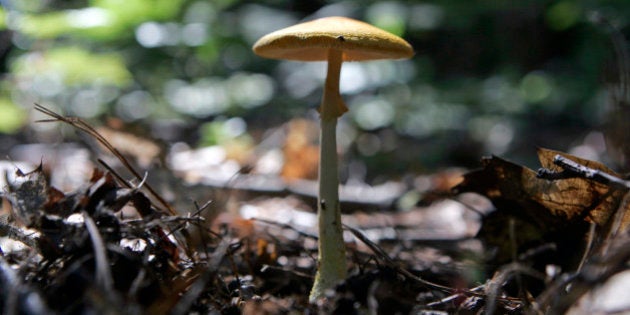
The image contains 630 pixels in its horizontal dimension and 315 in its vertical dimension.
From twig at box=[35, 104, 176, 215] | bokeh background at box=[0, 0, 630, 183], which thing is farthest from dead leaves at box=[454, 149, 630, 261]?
bokeh background at box=[0, 0, 630, 183]

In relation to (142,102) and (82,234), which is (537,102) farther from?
(82,234)

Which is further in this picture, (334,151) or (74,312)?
(334,151)

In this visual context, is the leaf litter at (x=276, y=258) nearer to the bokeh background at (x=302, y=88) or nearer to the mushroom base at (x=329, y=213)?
the mushroom base at (x=329, y=213)

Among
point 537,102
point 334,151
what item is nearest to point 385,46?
point 334,151

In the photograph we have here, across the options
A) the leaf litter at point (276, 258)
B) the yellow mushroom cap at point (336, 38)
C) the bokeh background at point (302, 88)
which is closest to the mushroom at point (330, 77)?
the yellow mushroom cap at point (336, 38)

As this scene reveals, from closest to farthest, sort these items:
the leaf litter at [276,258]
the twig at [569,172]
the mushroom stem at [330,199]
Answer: the leaf litter at [276,258] < the twig at [569,172] < the mushroom stem at [330,199]

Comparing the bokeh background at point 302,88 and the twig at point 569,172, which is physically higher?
the twig at point 569,172

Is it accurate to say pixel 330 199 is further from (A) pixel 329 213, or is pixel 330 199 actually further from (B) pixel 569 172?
(B) pixel 569 172
